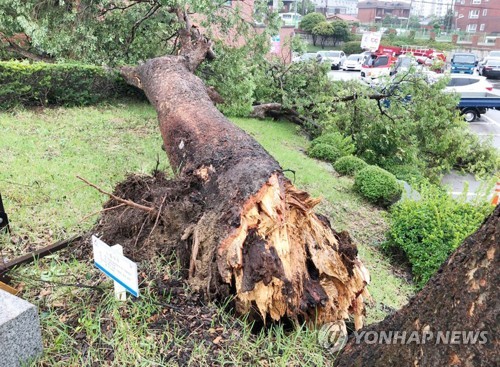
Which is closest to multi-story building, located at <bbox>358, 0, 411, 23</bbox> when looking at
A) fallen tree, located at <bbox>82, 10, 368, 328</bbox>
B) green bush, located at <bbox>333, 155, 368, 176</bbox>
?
green bush, located at <bbox>333, 155, 368, 176</bbox>

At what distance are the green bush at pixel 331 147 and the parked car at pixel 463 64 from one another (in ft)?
70.1

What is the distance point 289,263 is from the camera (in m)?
2.61

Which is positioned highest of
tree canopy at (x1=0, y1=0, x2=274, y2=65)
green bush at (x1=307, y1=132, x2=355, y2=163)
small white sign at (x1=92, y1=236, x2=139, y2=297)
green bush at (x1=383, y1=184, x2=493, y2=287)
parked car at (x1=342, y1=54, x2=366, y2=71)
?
tree canopy at (x1=0, y1=0, x2=274, y2=65)

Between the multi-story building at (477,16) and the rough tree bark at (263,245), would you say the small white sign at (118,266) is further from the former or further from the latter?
the multi-story building at (477,16)

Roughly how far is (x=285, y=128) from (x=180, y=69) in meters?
4.89

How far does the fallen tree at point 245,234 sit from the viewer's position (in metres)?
2.47

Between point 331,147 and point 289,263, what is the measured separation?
637 cm

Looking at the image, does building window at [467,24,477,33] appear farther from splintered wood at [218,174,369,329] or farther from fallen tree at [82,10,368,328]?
splintered wood at [218,174,369,329]

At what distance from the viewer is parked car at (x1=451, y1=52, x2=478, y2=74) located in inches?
1056

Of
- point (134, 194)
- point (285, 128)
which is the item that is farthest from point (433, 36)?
point (134, 194)

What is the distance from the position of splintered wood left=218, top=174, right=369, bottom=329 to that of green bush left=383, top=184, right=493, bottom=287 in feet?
6.93

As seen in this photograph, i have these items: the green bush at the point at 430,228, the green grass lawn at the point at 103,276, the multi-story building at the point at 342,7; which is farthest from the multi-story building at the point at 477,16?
the green bush at the point at 430,228

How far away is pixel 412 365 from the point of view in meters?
1.50

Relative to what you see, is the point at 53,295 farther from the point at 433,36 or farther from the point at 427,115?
the point at 433,36
